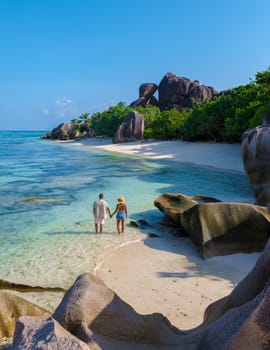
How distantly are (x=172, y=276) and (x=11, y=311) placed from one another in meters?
3.61

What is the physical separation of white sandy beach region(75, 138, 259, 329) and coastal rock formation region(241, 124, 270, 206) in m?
6.75

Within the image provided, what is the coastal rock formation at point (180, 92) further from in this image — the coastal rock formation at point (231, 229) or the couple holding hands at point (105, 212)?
the coastal rock formation at point (231, 229)

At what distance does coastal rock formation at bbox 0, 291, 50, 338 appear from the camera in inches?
192

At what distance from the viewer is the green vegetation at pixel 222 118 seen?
34.3 metres

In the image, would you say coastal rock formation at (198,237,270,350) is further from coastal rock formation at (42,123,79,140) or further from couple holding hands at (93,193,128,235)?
coastal rock formation at (42,123,79,140)

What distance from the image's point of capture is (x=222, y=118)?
41312 millimetres

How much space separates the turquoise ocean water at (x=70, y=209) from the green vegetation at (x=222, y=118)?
9.82 meters

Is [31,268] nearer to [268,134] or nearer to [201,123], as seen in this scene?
[268,134]

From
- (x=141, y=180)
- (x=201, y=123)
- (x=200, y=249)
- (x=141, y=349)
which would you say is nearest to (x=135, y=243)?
(x=200, y=249)

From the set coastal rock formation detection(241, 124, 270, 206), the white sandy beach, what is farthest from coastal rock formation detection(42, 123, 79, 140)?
the white sandy beach

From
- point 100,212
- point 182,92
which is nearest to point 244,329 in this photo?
point 100,212

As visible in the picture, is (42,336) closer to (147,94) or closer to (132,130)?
(132,130)

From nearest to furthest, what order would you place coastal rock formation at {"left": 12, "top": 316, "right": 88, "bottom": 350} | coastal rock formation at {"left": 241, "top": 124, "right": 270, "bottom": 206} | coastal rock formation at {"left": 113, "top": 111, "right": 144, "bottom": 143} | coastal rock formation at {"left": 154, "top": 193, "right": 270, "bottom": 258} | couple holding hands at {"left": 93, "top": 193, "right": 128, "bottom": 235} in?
coastal rock formation at {"left": 12, "top": 316, "right": 88, "bottom": 350} < coastal rock formation at {"left": 154, "top": 193, "right": 270, "bottom": 258} < couple holding hands at {"left": 93, "top": 193, "right": 128, "bottom": 235} < coastal rock formation at {"left": 241, "top": 124, "right": 270, "bottom": 206} < coastal rock formation at {"left": 113, "top": 111, "right": 144, "bottom": 143}

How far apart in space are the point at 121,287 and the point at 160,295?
32.5 inches
